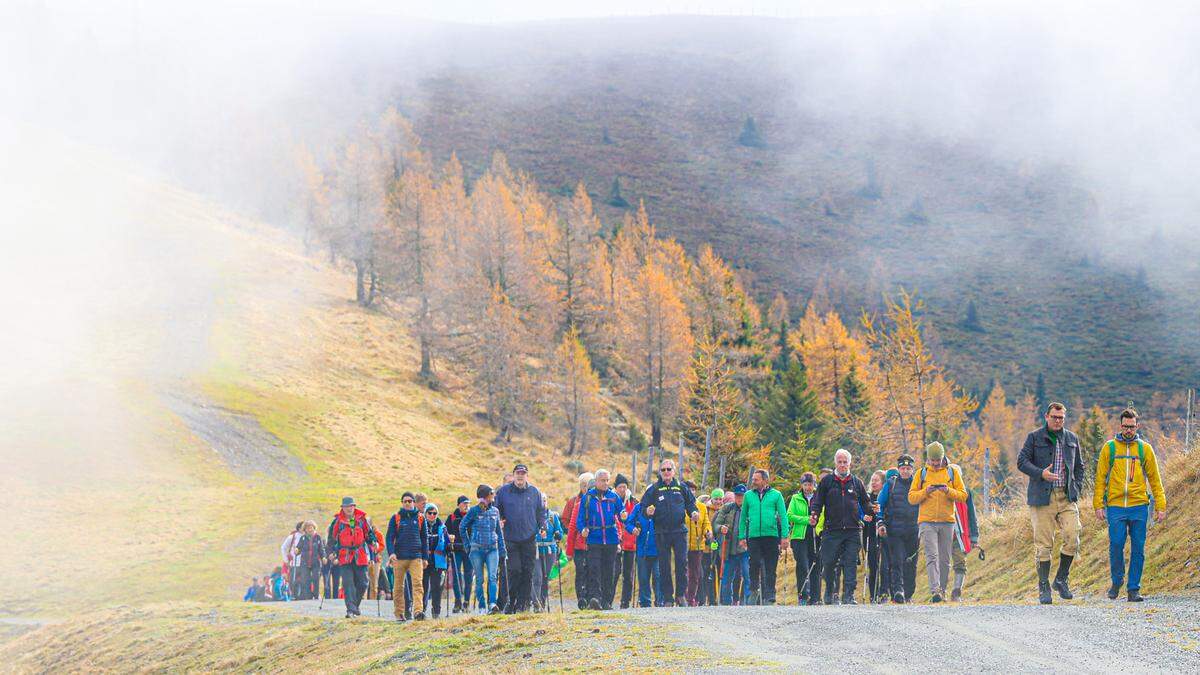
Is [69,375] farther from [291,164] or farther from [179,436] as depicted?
[291,164]

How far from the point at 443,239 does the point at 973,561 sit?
71249mm

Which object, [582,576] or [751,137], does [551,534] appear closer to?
[582,576]

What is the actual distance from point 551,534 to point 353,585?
13.0 ft

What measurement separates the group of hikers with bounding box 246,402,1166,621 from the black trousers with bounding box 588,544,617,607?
22 mm

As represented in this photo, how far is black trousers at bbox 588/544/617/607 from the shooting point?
61.2ft

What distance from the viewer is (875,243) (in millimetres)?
150875

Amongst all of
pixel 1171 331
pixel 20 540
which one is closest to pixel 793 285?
pixel 1171 331

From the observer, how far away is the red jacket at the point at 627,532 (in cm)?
1871

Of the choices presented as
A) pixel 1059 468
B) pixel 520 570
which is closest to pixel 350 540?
pixel 520 570

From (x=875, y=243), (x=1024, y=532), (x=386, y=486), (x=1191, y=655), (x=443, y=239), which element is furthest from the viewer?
(x=875, y=243)

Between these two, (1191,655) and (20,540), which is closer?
(1191,655)

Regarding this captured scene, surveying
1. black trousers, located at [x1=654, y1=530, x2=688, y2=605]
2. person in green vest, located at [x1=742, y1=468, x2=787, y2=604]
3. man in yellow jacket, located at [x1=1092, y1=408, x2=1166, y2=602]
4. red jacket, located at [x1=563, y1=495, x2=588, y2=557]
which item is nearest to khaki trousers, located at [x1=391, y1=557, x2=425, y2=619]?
red jacket, located at [x1=563, y1=495, x2=588, y2=557]

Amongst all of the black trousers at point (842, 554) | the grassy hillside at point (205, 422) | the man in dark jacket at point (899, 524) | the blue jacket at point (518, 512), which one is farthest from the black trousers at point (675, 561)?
the grassy hillside at point (205, 422)

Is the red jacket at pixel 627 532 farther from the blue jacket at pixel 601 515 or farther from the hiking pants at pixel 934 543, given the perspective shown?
the hiking pants at pixel 934 543
